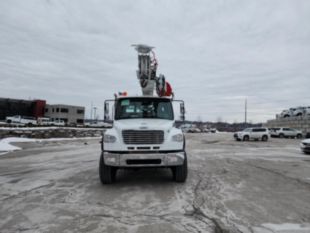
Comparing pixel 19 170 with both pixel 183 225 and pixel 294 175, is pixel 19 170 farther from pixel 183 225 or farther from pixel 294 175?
pixel 294 175

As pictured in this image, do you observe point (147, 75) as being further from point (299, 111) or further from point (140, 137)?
point (299, 111)

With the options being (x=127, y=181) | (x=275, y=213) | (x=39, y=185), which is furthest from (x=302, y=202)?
(x=39, y=185)

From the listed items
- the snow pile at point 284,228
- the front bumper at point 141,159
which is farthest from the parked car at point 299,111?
the snow pile at point 284,228

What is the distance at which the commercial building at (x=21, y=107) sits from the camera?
2302 inches

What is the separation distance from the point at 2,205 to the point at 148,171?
14.0 ft

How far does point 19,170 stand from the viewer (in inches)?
317

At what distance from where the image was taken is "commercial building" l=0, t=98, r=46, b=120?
192 feet

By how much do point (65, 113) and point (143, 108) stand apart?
68127mm

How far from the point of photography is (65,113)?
69312 mm

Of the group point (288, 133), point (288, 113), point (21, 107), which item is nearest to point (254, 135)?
point (288, 133)

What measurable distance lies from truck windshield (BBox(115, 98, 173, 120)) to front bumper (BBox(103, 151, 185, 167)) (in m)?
1.43

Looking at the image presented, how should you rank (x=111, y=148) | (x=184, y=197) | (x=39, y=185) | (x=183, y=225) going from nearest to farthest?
(x=183, y=225)
(x=184, y=197)
(x=111, y=148)
(x=39, y=185)

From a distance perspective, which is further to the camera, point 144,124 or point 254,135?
point 254,135

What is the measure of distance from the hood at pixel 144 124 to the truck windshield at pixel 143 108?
0.30m
